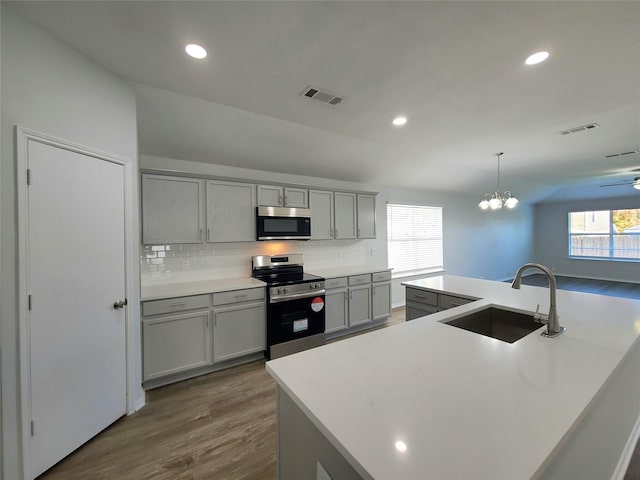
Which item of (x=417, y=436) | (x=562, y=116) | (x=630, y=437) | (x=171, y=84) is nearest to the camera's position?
(x=417, y=436)

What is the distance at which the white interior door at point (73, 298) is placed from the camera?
5.42 ft

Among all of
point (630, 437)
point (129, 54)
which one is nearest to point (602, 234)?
point (630, 437)

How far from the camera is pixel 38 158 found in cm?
165

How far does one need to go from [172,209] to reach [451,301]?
3.01m

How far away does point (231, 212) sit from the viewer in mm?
3271

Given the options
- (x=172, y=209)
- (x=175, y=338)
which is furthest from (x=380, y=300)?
(x=172, y=209)

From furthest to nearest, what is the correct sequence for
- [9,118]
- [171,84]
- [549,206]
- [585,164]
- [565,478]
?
[549,206] < [585,164] < [171,84] < [9,118] < [565,478]

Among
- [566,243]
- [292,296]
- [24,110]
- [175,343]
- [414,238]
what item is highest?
[24,110]

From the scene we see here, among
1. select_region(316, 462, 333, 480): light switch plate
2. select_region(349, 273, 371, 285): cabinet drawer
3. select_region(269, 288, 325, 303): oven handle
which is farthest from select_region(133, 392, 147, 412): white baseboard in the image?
select_region(349, 273, 371, 285): cabinet drawer

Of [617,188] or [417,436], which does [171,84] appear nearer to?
[417,436]

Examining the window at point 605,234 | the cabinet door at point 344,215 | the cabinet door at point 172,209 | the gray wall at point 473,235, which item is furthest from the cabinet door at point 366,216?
the window at point 605,234

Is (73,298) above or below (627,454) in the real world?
above

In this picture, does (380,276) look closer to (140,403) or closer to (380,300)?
(380,300)

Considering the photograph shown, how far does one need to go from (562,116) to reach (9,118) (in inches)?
183
